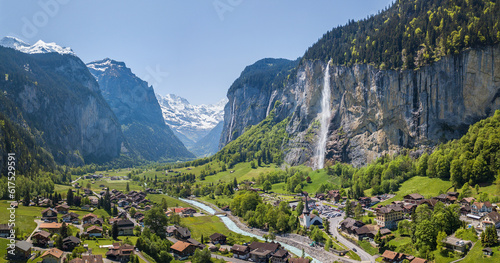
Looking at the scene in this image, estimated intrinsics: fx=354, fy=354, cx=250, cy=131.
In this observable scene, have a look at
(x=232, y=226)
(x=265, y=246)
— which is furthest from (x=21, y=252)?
(x=232, y=226)

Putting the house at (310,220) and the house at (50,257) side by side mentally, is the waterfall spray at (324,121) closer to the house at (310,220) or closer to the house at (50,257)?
the house at (310,220)

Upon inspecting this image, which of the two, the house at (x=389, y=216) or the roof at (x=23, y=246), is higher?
the roof at (x=23, y=246)

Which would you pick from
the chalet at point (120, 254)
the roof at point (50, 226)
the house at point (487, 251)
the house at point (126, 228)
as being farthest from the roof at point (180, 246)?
the house at point (487, 251)

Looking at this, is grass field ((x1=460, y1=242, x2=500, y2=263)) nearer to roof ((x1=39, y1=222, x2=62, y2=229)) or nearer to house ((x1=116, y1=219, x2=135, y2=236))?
house ((x1=116, y1=219, x2=135, y2=236))

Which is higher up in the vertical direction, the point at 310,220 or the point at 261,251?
the point at 310,220

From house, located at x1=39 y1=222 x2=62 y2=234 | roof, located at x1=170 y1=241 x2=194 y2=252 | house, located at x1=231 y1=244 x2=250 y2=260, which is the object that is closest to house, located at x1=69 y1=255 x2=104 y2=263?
roof, located at x1=170 y1=241 x2=194 y2=252

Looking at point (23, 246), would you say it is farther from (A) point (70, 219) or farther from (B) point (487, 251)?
(B) point (487, 251)
